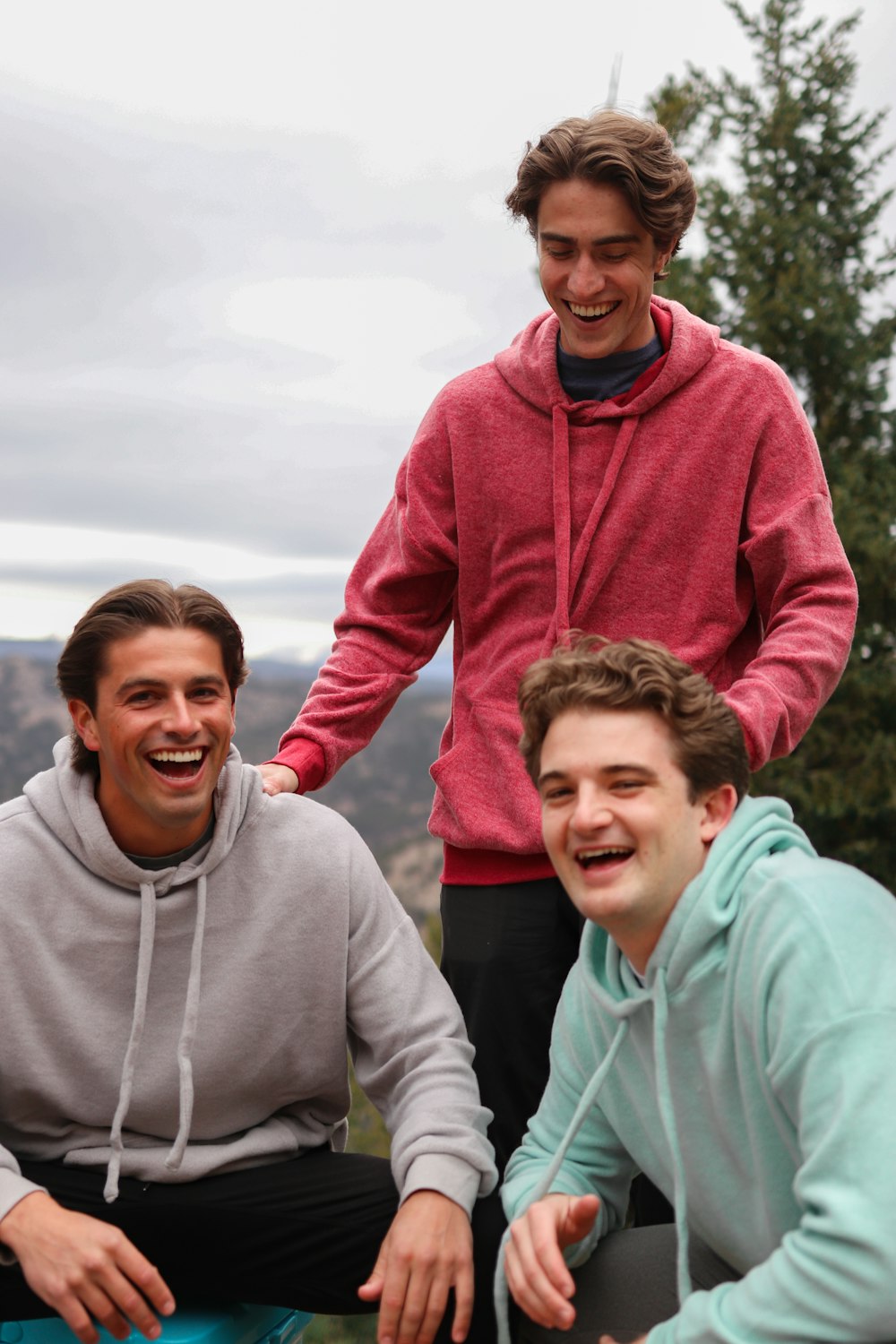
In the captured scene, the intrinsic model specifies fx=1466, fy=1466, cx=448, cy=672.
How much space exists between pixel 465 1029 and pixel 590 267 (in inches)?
54.9

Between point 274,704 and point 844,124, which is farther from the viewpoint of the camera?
point 274,704

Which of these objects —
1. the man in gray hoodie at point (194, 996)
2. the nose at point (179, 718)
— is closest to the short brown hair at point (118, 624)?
the man in gray hoodie at point (194, 996)

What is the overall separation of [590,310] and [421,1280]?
5.39ft

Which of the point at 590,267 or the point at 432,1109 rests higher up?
the point at 590,267

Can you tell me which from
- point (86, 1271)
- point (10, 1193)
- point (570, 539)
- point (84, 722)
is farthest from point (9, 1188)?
point (570, 539)

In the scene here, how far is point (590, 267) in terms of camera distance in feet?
8.29

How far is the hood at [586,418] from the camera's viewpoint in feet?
8.82

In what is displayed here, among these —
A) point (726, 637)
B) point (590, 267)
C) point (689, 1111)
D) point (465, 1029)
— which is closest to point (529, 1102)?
point (465, 1029)

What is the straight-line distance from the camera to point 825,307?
9.87 m

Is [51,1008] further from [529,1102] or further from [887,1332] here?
[887,1332]

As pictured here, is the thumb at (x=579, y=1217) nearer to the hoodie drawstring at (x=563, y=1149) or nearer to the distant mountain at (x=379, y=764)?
the hoodie drawstring at (x=563, y=1149)

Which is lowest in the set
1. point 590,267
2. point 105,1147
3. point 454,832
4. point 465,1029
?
point 105,1147

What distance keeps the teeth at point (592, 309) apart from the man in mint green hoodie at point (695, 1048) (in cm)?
66

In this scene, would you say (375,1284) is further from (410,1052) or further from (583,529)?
(583,529)
